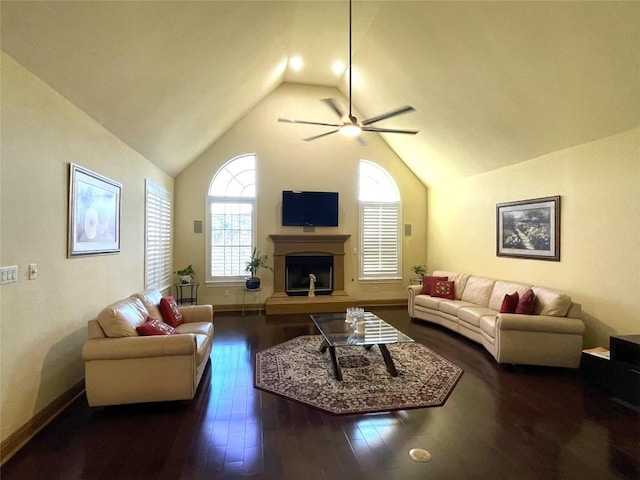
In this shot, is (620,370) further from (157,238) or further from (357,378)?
(157,238)

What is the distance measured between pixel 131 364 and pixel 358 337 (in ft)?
7.32

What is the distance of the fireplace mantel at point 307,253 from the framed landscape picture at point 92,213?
320 cm

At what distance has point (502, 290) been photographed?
4.71 meters

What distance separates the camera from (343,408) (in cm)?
274

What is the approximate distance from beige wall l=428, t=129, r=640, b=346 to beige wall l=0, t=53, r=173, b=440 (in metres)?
5.69

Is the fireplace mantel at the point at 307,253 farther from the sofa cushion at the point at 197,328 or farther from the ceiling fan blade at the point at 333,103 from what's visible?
the ceiling fan blade at the point at 333,103

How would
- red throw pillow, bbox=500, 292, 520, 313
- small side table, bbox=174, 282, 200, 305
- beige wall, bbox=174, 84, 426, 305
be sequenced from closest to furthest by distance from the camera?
red throw pillow, bbox=500, 292, 520, 313 < small side table, bbox=174, 282, 200, 305 < beige wall, bbox=174, 84, 426, 305

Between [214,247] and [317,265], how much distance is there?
222cm

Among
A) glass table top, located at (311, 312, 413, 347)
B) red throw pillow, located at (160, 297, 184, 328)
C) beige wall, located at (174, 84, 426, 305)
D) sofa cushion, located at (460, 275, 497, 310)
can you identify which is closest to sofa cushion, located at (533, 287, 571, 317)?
sofa cushion, located at (460, 275, 497, 310)

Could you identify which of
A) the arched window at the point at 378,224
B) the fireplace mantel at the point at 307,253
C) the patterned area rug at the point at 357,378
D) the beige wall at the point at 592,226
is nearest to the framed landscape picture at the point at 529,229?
the beige wall at the point at 592,226

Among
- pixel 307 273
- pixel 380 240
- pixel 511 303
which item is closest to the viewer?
pixel 511 303

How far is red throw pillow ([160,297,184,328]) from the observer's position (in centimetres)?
369

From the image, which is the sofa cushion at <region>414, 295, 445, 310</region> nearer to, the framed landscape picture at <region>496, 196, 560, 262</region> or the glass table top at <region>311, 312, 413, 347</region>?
the framed landscape picture at <region>496, 196, 560, 262</region>

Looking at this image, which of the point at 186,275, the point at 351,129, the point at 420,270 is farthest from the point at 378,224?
the point at 186,275
